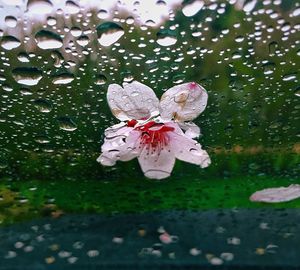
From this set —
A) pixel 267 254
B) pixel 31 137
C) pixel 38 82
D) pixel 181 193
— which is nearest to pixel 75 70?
pixel 38 82

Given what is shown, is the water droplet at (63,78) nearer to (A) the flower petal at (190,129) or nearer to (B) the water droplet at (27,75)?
(B) the water droplet at (27,75)

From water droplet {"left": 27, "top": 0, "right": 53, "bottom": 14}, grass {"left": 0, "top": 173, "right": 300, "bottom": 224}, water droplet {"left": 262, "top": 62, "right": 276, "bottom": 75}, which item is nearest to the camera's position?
water droplet {"left": 27, "top": 0, "right": 53, "bottom": 14}

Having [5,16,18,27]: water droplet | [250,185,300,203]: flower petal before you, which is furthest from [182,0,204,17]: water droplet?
[250,185,300,203]: flower petal

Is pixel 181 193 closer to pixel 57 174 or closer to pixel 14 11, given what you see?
pixel 57 174

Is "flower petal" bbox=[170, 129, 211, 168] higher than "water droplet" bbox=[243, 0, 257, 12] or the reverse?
the reverse

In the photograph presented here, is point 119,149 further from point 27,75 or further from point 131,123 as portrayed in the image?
point 27,75

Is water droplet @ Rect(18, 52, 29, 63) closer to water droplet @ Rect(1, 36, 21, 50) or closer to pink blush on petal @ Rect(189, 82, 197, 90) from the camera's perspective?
water droplet @ Rect(1, 36, 21, 50)

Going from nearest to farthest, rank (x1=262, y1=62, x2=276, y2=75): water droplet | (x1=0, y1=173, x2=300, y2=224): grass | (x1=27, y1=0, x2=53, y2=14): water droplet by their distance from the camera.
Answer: (x1=27, y1=0, x2=53, y2=14): water droplet, (x1=262, y1=62, x2=276, y2=75): water droplet, (x1=0, y1=173, x2=300, y2=224): grass

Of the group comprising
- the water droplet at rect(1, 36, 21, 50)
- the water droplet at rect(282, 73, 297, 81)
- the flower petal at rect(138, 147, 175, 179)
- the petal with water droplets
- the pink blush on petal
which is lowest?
the flower petal at rect(138, 147, 175, 179)
